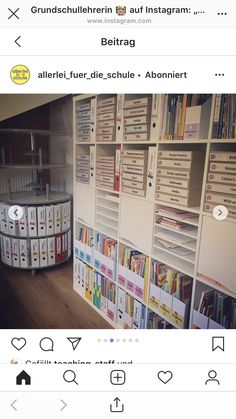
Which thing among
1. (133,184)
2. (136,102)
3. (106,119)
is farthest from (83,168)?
(136,102)

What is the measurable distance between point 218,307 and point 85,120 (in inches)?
45.8

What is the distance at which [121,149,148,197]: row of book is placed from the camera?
106cm

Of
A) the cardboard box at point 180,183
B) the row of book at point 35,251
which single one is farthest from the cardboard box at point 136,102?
the row of book at point 35,251

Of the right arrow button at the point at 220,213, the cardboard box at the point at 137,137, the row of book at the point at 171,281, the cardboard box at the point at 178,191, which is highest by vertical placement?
the cardboard box at the point at 137,137

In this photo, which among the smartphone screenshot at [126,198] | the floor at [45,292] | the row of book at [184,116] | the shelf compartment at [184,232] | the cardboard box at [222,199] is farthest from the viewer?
the floor at [45,292]

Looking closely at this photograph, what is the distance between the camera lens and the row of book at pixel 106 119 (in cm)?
117

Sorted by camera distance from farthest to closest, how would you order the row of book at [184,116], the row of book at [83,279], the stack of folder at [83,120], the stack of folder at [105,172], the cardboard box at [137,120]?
the row of book at [83,279] → the stack of folder at [83,120] → the stack of folder at [105,172] → the cardboard box at [137,120] → the row of book at [184,116]

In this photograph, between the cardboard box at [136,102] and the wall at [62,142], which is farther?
the wall at [62,142]
